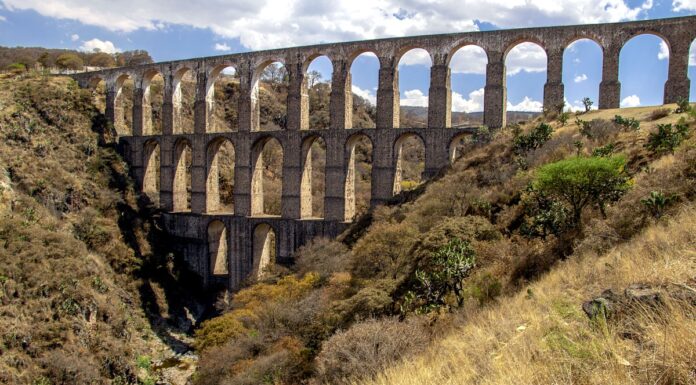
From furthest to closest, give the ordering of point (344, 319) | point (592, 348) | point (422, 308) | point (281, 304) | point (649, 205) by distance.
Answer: point (281, 304) → point (344, 319) → point (422, 308) → point (649, 205) → point (592, 348)

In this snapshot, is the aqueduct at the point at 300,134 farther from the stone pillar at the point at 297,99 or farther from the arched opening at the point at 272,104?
the arched opening at the point at 272,104

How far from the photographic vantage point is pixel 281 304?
18.5 meters

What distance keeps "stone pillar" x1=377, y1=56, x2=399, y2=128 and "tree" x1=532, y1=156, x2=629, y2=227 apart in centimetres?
1435

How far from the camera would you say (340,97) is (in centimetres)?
2873

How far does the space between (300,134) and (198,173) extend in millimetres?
8073

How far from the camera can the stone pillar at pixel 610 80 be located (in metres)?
24.1

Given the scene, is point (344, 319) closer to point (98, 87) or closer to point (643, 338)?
point (643, 338)

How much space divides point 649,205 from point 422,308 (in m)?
5.34

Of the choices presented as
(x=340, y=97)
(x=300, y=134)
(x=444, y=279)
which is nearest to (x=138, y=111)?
(x=300, y=134)

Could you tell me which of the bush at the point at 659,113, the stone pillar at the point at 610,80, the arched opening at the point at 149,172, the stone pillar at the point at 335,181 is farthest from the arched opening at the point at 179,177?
the bush at the point at 659,113

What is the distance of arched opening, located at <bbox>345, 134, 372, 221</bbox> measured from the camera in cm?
2773

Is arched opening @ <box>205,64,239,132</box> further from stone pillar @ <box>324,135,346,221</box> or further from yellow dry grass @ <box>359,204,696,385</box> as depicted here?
yellow dry grass @ <box>359,204,696,385</box>

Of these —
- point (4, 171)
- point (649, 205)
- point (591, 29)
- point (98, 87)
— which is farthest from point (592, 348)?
point (98, 87)

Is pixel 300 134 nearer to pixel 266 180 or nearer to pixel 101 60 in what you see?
pixel 266 180
